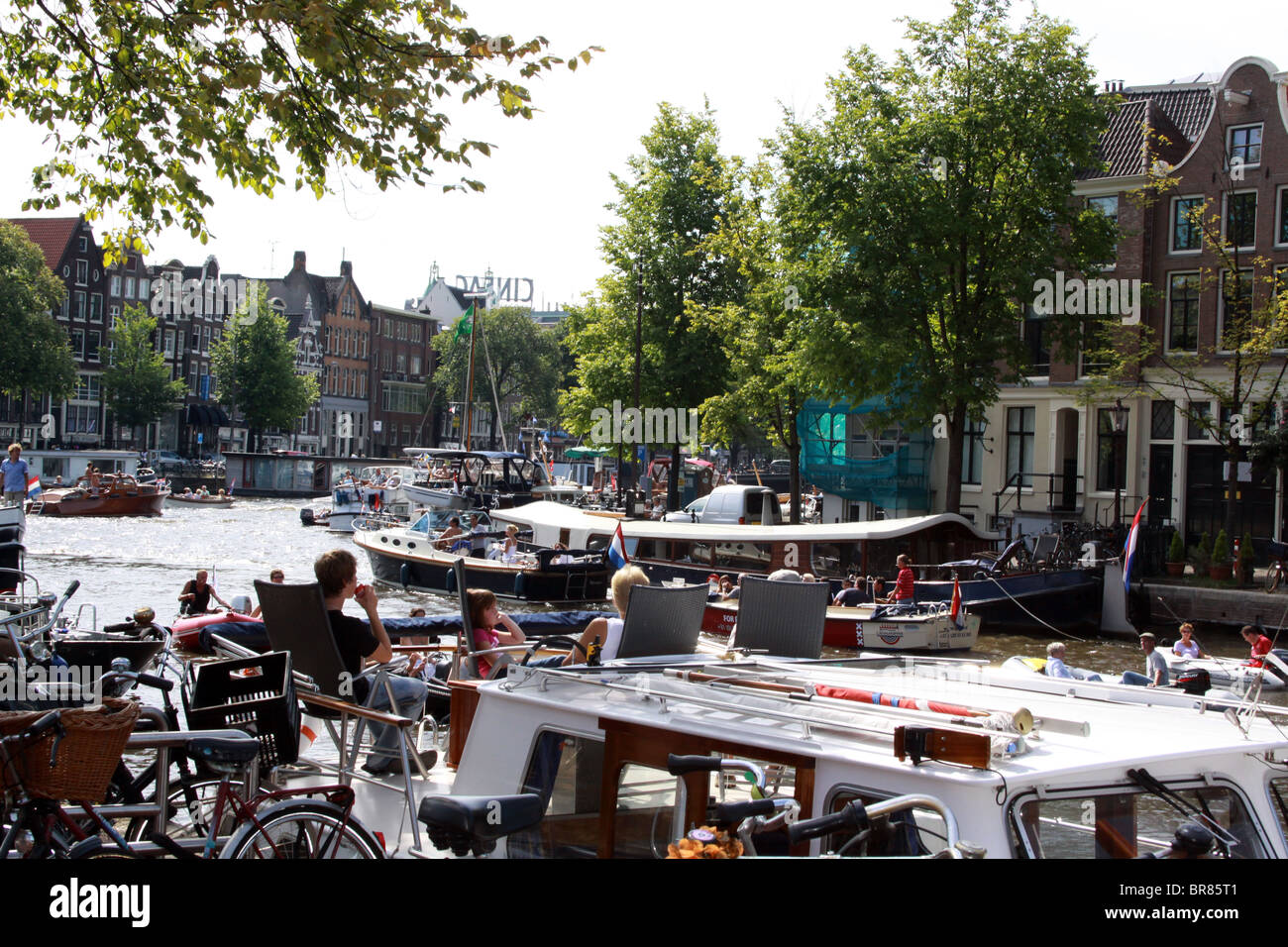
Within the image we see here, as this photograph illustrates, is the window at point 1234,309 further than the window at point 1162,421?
No

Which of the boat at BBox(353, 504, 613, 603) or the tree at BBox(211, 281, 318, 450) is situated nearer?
the boat at BBox(353, 504, 613, 603)

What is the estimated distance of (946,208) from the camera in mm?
29484

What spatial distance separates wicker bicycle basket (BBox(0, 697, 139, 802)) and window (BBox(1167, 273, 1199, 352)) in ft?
113

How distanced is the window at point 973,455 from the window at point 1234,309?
323 inches

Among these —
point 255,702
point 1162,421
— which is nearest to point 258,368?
point 1162,421

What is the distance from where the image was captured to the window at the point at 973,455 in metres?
39.7

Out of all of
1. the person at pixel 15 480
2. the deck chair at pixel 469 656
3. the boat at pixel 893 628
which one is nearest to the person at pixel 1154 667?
the boat at pixel 893 628

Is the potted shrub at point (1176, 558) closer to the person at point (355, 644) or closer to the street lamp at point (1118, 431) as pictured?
the street lamp at point (1118, 431)

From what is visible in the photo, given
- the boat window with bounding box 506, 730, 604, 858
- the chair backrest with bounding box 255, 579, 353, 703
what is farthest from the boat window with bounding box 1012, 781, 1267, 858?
the chair backrest with bounding box 255, 579, 353, 703

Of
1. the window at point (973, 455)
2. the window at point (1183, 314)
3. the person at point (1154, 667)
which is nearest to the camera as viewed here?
the person at point (1154, 667)

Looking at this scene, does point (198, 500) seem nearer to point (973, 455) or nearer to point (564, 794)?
point (973, 455)

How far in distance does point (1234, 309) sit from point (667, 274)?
17.8m

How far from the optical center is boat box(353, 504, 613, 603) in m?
30.2

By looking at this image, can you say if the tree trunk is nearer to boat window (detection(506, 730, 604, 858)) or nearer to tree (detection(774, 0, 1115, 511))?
tree (detection(774, 0, 1115, 511))
